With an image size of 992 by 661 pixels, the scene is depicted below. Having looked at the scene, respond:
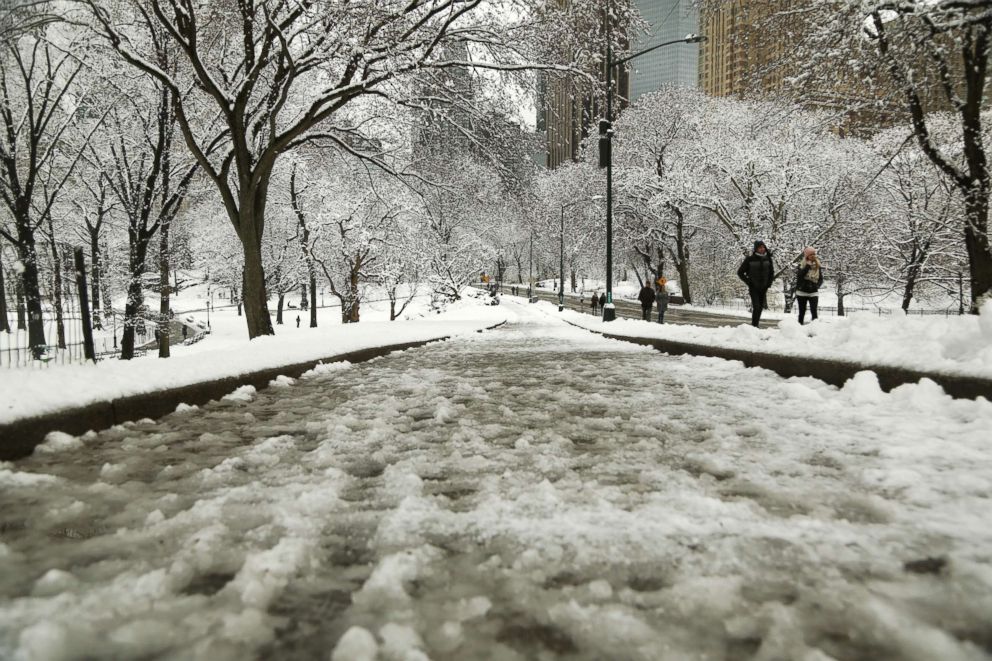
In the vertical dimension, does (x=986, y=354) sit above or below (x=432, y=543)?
above

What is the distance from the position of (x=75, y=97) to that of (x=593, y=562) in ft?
75.3

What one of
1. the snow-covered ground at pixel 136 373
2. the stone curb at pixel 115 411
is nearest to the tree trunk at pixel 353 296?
the snow-covered ground at pixel 136 373

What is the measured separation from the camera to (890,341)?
6.04 meters

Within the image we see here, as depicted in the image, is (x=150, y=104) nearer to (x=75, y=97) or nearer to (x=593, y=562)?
(x=75, y=97)

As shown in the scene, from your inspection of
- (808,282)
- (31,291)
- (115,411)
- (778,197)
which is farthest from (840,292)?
(115,411)

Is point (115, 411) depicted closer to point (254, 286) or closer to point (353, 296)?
point (254, 286)

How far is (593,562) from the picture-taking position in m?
1.97

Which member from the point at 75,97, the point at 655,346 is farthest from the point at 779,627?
the point at 75,97

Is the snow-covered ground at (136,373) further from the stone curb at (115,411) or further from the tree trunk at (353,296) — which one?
the tree trunk at (353,296)

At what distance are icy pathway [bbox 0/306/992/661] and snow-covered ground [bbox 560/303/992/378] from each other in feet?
2.48

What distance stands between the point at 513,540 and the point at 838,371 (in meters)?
5.08

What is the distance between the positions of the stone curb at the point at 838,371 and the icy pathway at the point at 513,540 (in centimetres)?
30

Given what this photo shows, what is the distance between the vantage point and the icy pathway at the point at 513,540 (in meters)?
1.53

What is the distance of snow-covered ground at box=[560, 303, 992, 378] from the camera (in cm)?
486
